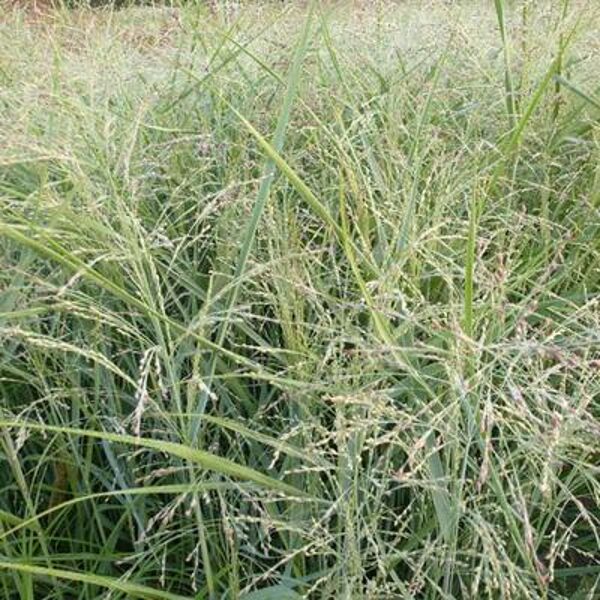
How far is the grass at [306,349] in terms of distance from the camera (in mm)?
729

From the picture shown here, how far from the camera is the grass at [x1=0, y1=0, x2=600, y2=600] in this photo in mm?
729

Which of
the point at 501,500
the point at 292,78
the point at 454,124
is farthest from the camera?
the point at 454,124

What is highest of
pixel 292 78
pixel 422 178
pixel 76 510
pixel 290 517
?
pixel 292 78

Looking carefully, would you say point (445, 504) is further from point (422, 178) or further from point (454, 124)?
point (454, 124)

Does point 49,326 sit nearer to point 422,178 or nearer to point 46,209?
point 46,209

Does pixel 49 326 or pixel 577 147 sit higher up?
pixel 577 147

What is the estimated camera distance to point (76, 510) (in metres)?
0.97

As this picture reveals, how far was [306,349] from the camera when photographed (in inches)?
32.8

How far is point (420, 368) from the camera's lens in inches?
34.9

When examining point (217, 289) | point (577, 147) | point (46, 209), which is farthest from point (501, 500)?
point (577, 147)

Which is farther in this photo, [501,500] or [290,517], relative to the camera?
[290,517]

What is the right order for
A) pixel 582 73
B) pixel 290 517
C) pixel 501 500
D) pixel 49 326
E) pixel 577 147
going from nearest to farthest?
pixel 501 500
pixel 290 517
pixel 49 326
pixel 577 147
pixel 582 73

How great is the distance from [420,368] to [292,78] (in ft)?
1.14

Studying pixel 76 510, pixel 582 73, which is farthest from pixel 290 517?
pixel 582 73
